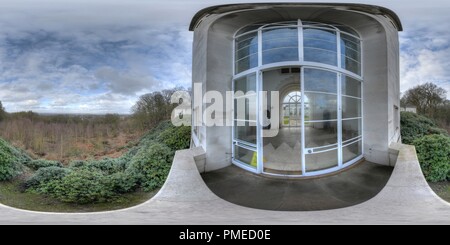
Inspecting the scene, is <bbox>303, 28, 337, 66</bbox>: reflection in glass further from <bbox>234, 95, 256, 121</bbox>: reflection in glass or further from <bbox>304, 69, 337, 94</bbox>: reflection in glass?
<bbox>234, 95, 256, 121</bbox>: reflection in glass

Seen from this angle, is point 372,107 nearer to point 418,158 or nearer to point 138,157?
point 418,158

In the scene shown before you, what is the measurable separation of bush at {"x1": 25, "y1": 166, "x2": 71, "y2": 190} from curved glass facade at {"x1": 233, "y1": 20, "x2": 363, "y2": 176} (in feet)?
8.94

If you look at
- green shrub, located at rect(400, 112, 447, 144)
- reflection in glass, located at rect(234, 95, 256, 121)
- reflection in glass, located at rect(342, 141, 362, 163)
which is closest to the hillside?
reflection in glass, located at rect(234, 95, 256, 121)

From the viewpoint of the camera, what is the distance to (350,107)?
11.4 feet

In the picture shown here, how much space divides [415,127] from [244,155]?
7.62 ft

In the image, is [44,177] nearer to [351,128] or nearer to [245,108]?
[245,108]

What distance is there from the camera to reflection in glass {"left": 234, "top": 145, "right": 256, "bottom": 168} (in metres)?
3.34

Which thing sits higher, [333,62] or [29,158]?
[333,62]

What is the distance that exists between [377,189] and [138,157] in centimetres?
294

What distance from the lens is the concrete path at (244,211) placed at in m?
1.94

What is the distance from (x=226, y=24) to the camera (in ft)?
10.6

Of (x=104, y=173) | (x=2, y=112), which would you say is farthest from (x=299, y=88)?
(x=2, y=112)

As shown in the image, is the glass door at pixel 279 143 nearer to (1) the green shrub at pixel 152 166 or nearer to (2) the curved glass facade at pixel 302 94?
(2) the curved glass facade at pixel 302 94

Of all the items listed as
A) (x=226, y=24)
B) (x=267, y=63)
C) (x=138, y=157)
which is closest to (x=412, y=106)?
(x=267, y=63)
